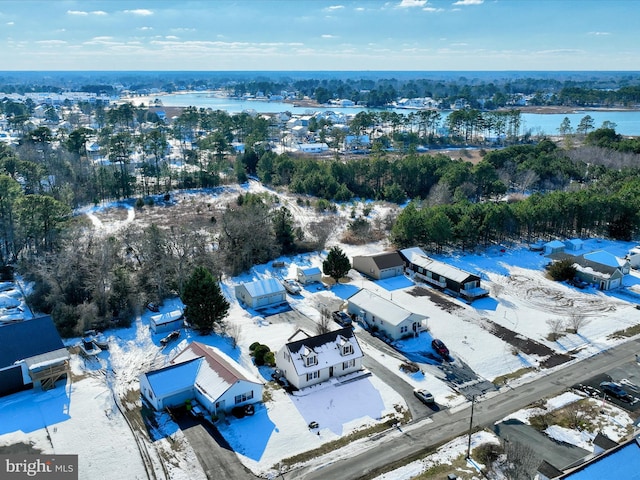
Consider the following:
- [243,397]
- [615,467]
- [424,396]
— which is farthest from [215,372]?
[615,467]

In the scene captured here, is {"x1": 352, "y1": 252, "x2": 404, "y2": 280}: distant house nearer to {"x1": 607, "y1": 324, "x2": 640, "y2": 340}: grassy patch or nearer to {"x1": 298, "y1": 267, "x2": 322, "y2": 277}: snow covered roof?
{"x1": 298, "y1": 267, "x2": 322, "y2": 277}: snow covered roof

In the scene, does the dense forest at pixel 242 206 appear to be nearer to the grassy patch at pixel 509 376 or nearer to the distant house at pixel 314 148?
the distant house at pixel 314 148

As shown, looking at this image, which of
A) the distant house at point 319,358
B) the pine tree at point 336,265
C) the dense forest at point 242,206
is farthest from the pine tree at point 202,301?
the pine tree at point 336,265

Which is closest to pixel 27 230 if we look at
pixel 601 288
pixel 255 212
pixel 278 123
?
pixel 255 212

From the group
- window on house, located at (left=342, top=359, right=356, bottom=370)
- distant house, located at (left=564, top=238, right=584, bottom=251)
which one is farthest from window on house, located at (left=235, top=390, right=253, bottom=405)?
distant house, located at (left=564, top=238, right=584, bottom=251)

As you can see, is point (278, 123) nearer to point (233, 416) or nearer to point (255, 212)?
point (255, 212)

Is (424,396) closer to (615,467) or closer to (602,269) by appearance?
(615,467)

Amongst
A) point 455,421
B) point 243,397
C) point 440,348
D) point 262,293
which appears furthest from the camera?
point 262,293
